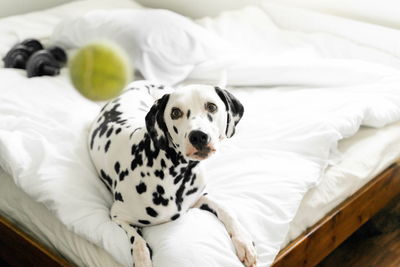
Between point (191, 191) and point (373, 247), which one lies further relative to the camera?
point (373, 247)

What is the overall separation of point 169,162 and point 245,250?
286 millimetres

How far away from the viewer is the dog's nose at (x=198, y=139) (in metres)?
1.13

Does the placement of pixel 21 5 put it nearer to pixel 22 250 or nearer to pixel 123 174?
pixel 22 250

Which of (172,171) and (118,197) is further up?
(172,171)

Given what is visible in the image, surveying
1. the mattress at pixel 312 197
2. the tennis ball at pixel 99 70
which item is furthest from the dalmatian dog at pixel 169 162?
the tennis ball at pixel 99 70

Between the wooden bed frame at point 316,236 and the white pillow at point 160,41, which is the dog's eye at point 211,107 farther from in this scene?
the white pillow at point 160,41

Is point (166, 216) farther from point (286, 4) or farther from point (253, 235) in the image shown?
point (286, 4)

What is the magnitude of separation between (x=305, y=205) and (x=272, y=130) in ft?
1.06

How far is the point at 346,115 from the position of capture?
68.1 inches

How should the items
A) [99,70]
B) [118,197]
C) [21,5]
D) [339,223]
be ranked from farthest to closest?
[21,5]
[339,223]
[118,197]
[99,70]

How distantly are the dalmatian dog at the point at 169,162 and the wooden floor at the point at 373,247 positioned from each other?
0.78 metres

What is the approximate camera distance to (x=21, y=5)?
123 inches

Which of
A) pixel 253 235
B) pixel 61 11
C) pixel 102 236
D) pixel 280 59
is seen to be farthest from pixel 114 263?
pixel 61 11


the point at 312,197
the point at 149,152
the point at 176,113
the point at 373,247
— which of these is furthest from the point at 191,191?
the point at 373,247
